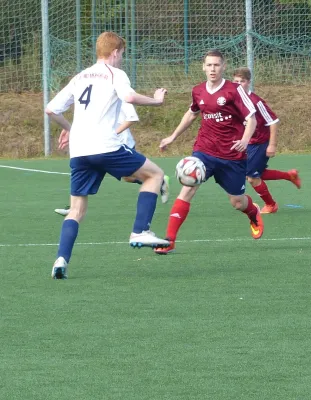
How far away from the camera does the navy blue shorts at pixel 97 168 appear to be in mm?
7727

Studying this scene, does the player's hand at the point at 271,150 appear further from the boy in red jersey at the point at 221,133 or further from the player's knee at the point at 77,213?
the player's knee at the point at 77,213

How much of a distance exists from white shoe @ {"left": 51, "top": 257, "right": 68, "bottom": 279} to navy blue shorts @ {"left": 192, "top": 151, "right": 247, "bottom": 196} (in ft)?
6.30

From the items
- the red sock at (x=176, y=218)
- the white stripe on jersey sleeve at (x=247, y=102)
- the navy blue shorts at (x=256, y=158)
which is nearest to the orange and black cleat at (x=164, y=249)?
the red sock at (x=176, y=218)

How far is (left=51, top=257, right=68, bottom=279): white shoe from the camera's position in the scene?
7430 mm

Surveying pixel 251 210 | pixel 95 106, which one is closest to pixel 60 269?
pixel 95 106

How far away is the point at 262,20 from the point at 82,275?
15780 millimetres

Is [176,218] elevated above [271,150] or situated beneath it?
situated beneath

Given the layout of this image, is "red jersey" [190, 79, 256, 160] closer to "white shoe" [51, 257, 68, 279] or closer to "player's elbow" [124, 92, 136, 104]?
"player's elbow" [124, 92, 136, 104]

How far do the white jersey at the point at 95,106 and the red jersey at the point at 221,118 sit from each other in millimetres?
1492

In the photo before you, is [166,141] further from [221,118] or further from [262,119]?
[262,119]

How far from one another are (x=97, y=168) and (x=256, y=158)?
13.7 feet

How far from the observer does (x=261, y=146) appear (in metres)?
11.8

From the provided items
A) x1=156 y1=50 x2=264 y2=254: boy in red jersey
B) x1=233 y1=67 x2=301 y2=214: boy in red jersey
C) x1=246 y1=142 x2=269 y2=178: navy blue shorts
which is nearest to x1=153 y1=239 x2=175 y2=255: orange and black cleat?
x1=156 y1=50 x2=264 y2=254: boy in red jersey

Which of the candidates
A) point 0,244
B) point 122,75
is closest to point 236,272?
point 122,75
